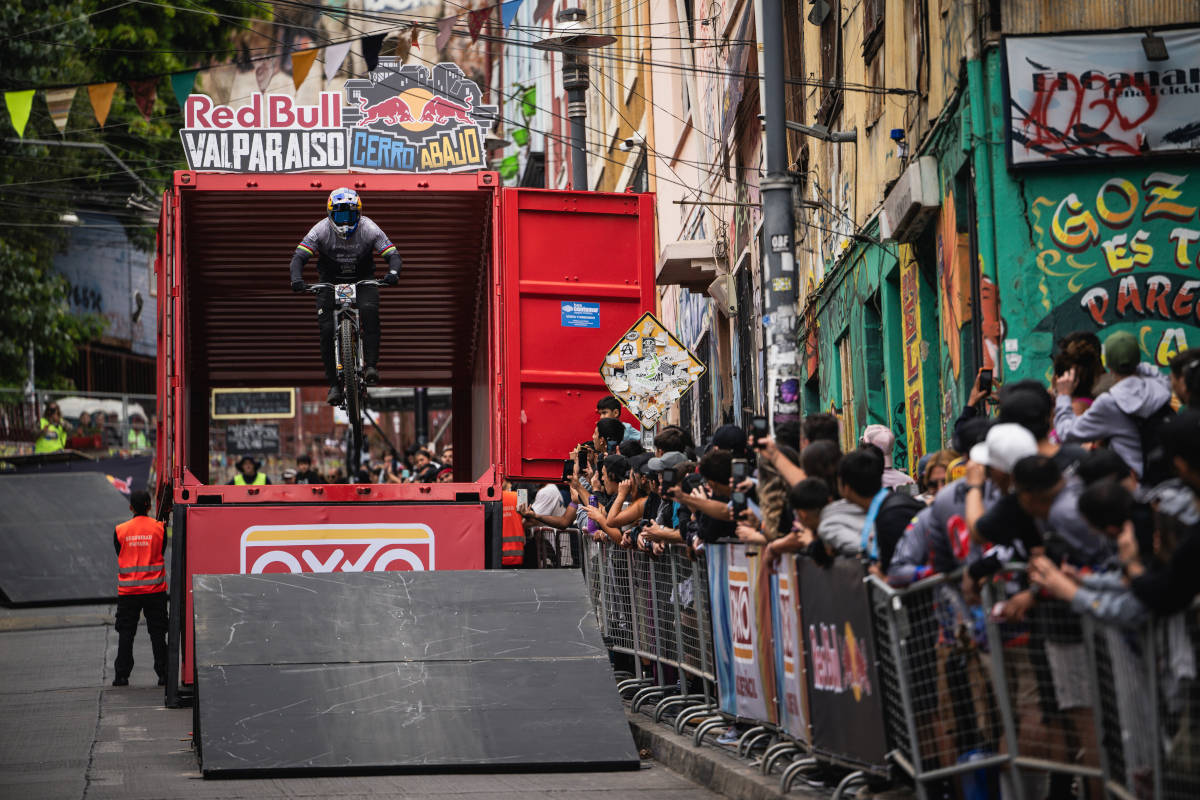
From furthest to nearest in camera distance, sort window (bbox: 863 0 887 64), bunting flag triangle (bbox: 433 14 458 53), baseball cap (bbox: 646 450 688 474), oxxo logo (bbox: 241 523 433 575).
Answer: bunting flag triangle (bbox: 433 14 458 53)
window (bbox: 863 0 887 64)
oxxo logo (bbox: 241 523 433 575)
baseball cap (bbox: 646 450 688 474)

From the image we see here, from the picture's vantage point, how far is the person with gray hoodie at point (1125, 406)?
26.1 feet

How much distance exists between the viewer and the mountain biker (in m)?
13.0

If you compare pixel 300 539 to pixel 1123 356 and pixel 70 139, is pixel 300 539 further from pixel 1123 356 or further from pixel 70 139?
pixel 70 139

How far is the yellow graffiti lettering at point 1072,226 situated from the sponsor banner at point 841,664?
3.82 m

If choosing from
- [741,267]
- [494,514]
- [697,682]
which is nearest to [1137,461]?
[697,682]

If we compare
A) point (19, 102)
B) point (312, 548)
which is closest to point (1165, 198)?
point (312, 548)

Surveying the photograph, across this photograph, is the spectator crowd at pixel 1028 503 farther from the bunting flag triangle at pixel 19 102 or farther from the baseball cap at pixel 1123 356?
the bunting flag triangle at pixel 19 102

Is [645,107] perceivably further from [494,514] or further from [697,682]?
[697,682]

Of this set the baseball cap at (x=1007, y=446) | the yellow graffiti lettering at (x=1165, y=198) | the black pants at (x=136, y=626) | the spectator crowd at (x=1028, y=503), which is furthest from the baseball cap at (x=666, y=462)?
the black pants at (x=136, y=626)

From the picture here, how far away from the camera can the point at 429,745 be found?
10117 mm

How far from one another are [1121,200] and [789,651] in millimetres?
4061

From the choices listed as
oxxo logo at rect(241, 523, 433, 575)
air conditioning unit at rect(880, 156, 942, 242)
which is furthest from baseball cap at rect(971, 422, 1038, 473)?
oxxo logo at rect(241, 523, 433, 575)

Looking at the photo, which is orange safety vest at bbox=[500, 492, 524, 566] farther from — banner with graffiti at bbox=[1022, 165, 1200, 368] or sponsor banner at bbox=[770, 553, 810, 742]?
sponsor banner at bbox=[770, 553, 810, 742]

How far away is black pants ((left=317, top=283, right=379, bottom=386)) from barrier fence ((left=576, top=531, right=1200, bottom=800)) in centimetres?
371
